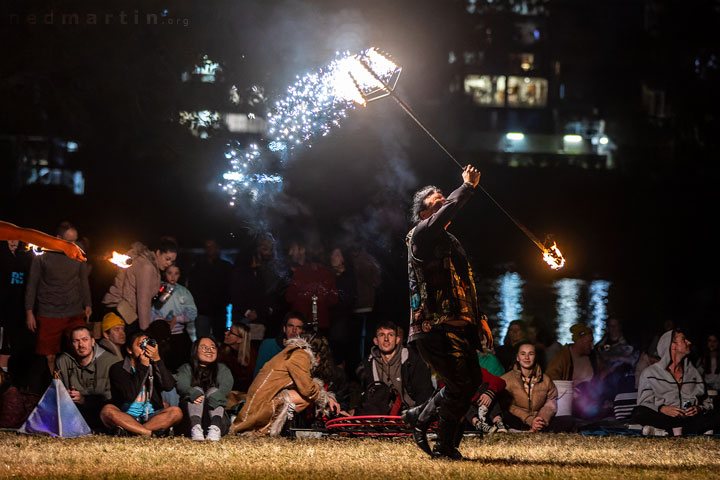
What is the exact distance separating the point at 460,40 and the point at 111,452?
48.8ft

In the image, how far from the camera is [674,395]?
35.1 ft

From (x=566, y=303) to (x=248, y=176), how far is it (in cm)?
1264

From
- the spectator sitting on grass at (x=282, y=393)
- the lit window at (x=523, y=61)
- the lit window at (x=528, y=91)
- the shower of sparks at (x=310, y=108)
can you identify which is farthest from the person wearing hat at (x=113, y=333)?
the lit window at (x=523, y=61)

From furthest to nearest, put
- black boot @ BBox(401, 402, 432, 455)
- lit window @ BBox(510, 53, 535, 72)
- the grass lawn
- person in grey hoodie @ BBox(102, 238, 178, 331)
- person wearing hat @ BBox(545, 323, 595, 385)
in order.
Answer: lit window @ BBox(510, 53, 535, 72) < person wearing hat @ BBox(545, 323, 595, 385) < person in grey hoodie @ BBox(102, 238, 178, 331) < black boot @ BBox(401, 402, 432, 455) < the grass lawn

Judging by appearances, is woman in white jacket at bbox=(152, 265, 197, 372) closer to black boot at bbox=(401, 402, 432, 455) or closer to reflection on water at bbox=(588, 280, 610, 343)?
black boot at bbox=(401, 402, 432, 455)

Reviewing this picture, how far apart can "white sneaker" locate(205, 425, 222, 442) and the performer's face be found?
333 cm

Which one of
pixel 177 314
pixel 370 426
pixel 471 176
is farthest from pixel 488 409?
pixel 177 314

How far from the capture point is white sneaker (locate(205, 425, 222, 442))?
9.58 meters

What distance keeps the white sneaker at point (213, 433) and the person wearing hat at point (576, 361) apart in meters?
4.03

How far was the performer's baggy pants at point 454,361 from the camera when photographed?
7.52 meters

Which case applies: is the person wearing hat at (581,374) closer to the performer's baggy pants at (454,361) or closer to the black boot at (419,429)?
the black boot at (419,429)

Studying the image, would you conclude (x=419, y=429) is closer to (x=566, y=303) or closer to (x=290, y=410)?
(x=290, y=410)

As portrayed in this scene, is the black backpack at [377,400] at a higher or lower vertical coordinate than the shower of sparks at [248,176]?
lower

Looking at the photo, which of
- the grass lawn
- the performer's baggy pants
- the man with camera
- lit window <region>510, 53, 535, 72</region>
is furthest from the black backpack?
lit window <region>510, 53, 535, 72</region>
